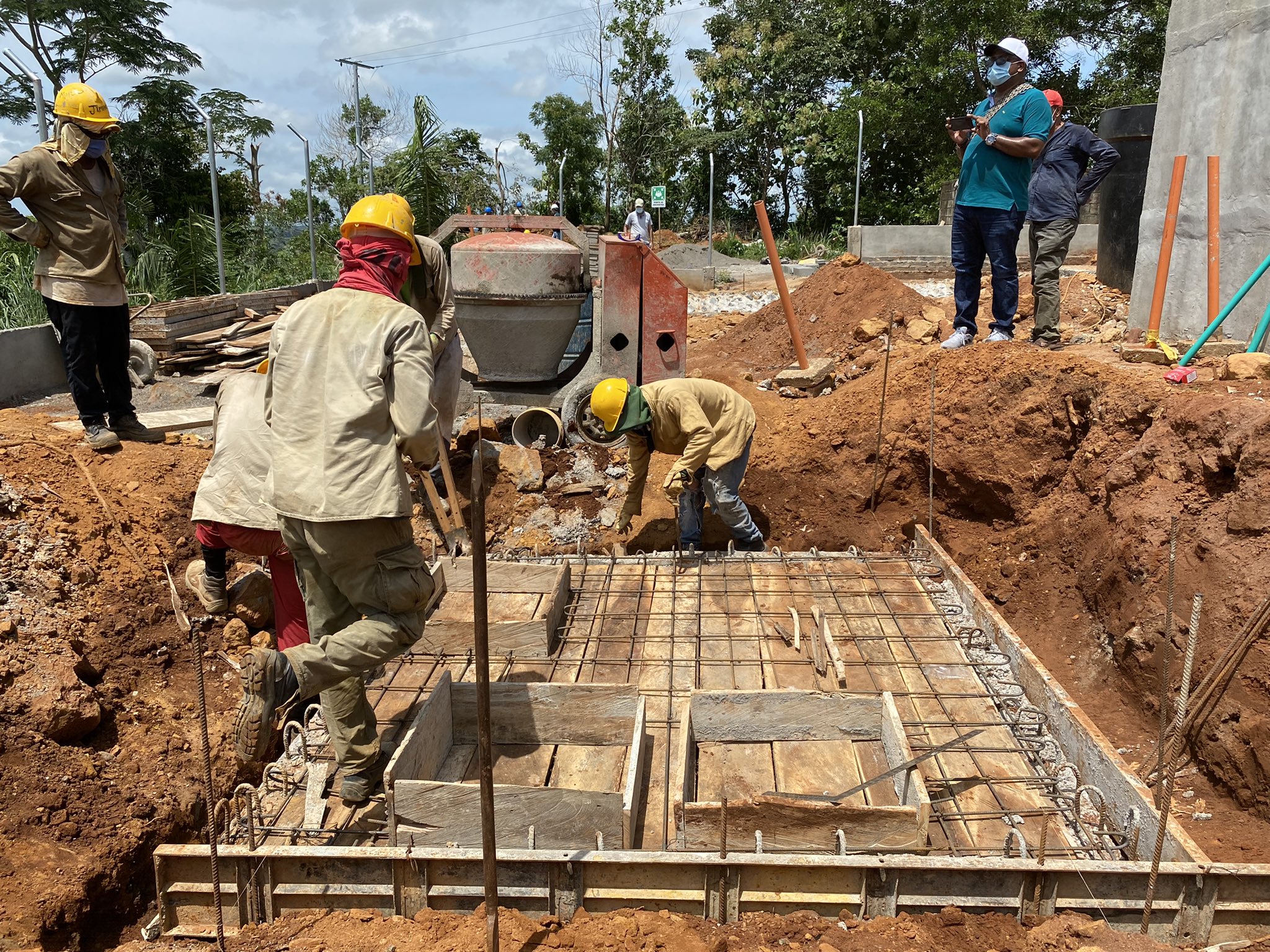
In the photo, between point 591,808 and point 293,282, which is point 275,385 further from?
point 293,282

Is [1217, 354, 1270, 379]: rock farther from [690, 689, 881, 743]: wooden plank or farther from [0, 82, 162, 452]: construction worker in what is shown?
[0, 82, 162, 452]: construction worker

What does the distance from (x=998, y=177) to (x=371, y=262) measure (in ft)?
13.1

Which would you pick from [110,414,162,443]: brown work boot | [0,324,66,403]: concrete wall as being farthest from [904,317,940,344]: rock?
[0,324,66,403]: concrete wall

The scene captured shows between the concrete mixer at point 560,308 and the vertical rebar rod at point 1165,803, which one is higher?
the concrete mixer at point 560,308

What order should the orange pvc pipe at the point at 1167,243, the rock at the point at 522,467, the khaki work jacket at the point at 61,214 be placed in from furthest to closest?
the rock at the point at 522,467, the orange pvc pipe at the point at 1167,243, the khaki work jacket at the point at 61,214

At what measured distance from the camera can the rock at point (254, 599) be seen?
3.89 metres

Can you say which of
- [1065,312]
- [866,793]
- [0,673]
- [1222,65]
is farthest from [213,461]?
[1065,312]

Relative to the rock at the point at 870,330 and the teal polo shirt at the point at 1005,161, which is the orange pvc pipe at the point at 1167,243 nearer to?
the teal polo shirt at the point at 1005,161

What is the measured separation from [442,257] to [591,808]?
3.20 metres

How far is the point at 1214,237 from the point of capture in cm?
496

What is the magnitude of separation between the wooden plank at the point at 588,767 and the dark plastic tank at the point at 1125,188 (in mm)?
7153

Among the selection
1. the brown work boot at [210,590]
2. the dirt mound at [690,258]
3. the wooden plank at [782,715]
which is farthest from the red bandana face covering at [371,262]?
the dirt mound at [690,258]

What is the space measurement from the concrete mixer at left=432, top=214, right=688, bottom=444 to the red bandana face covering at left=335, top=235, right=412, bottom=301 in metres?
3.50

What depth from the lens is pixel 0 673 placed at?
3.19 meters
